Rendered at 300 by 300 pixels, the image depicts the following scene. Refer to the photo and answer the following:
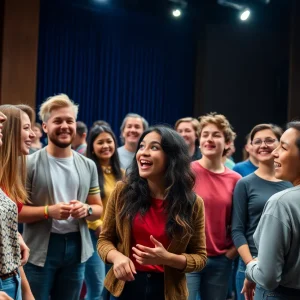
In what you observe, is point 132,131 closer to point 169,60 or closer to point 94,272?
point 94,272

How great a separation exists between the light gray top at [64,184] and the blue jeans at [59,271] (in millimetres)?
45

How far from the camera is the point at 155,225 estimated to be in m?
2.36

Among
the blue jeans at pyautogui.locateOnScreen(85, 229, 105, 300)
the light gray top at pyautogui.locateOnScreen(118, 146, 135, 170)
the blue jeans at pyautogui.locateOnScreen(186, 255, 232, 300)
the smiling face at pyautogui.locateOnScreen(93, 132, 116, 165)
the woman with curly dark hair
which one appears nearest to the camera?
the woman with curly dark hair

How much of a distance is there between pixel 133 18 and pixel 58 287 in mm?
6798

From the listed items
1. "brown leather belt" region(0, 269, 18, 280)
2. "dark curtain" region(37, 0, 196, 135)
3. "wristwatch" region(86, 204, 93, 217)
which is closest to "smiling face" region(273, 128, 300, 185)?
"brown leather belt" region(0, 269, 18, 280)

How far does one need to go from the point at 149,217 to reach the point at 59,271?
3.04ft

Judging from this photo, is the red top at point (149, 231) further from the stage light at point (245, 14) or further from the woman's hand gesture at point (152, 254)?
the stage light at point (245, 14)

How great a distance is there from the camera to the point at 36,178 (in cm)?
301

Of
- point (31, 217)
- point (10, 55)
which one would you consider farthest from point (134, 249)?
point (10, 55)

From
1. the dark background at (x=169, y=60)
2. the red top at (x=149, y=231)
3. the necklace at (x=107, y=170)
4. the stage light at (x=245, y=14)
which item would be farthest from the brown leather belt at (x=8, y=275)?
the stage light at (x=245, y=14)

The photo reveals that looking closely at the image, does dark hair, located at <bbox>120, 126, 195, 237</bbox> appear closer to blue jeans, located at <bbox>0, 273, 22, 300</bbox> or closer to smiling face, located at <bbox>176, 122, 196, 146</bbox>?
blue jeans, located at <bbox>0, 273, 22, 300</bbox>

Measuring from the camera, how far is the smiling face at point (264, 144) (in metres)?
3.25

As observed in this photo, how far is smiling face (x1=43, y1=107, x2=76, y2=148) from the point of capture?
3.08 m

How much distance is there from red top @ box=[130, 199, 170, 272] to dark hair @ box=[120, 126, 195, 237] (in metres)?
0.03
